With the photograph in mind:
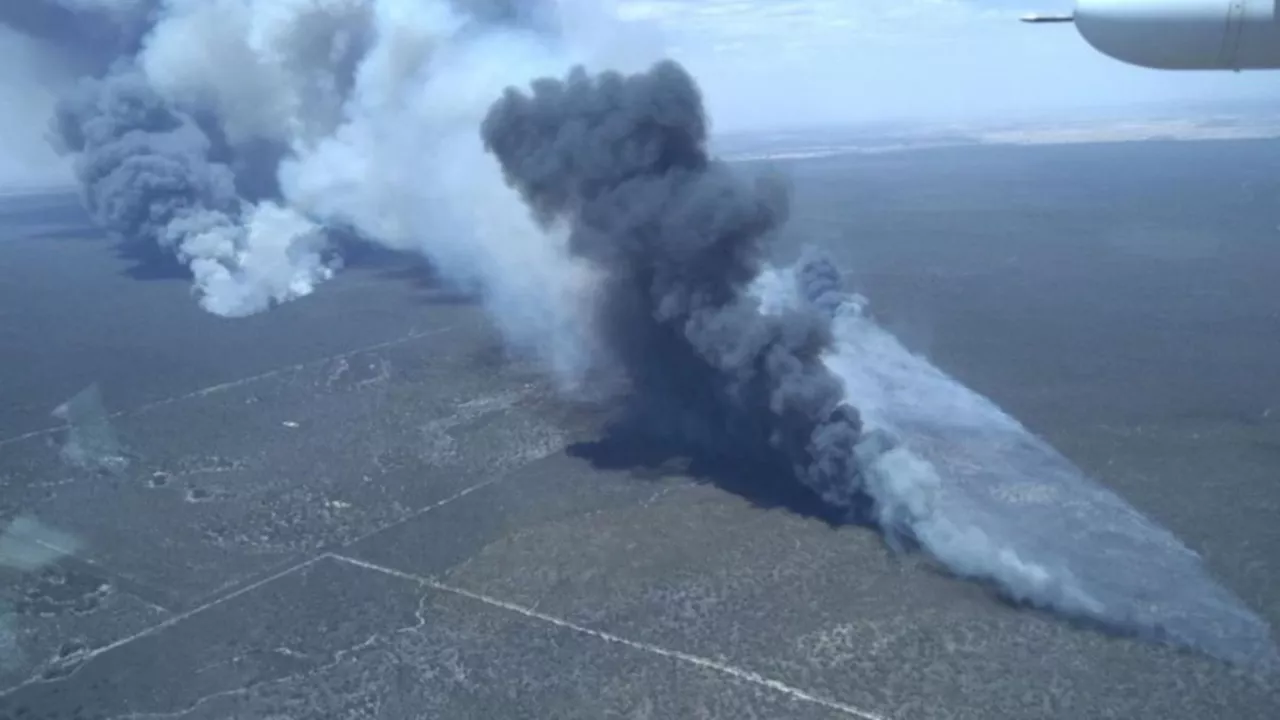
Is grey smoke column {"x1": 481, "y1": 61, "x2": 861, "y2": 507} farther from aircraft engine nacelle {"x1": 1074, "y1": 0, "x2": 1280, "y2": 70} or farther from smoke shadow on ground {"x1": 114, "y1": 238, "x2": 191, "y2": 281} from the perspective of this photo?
smoke shadow on ground {"x1": 114, "y1": 238, "x2": 191, "y2": 281}

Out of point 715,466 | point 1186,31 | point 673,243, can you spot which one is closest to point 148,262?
point 673,243

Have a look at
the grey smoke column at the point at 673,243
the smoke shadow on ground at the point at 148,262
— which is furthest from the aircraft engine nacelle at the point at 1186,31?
the smoke shadow on ground at the point at 148,262

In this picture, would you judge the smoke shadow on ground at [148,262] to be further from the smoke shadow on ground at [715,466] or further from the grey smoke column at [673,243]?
the smoke shadow on ground at [715,466]

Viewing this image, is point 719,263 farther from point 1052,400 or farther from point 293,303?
point 293,303

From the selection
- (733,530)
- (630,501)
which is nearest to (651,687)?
(733,530)

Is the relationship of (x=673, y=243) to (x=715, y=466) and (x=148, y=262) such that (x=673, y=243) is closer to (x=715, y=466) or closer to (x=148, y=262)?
(x=715, y=466)

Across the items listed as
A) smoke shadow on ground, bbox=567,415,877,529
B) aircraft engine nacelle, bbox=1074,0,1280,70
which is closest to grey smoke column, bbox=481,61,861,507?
smoke shadow on ground, bbox=567,415,877,529

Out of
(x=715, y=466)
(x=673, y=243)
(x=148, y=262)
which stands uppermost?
(x=673, y=243)
